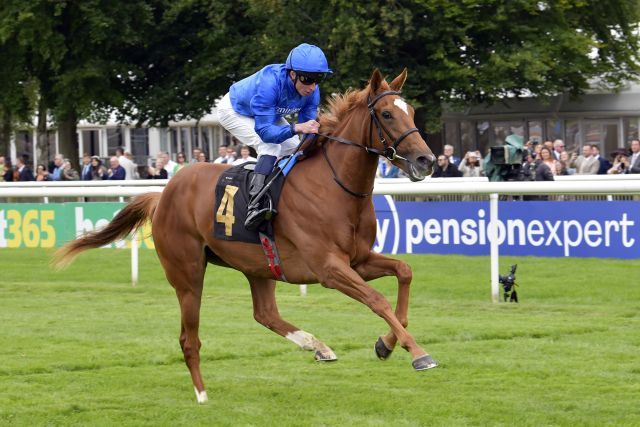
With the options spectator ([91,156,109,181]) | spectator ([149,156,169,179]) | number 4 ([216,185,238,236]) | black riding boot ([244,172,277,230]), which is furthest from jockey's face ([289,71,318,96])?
spectator ([91,156,109,181])

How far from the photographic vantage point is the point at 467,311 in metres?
9.02

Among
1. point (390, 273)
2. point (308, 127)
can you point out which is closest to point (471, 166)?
point (308, 127)

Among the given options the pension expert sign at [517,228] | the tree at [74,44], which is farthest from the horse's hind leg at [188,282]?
the tree at [74,44]

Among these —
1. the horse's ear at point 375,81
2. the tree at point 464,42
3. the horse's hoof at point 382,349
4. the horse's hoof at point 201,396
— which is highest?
the tree at point 464,42

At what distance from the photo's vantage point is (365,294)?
5.46 m

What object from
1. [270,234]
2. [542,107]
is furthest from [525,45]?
[270,234]

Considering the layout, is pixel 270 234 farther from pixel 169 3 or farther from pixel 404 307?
pixel 169 3

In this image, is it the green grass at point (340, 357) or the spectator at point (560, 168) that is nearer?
the green grass at point (340, 357)

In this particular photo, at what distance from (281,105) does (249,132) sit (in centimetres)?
41

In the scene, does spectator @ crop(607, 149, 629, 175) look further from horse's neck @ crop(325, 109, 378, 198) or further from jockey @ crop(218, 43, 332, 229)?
horse's neck @ crop(325, 109, 378, 198)

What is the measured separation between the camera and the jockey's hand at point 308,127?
19.7ft

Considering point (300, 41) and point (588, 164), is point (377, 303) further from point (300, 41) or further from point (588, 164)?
point (300, 41)

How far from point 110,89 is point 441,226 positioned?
1412cm

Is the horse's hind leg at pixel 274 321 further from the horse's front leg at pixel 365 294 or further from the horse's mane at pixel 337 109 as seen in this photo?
the horse's mane at pixel 337 109
